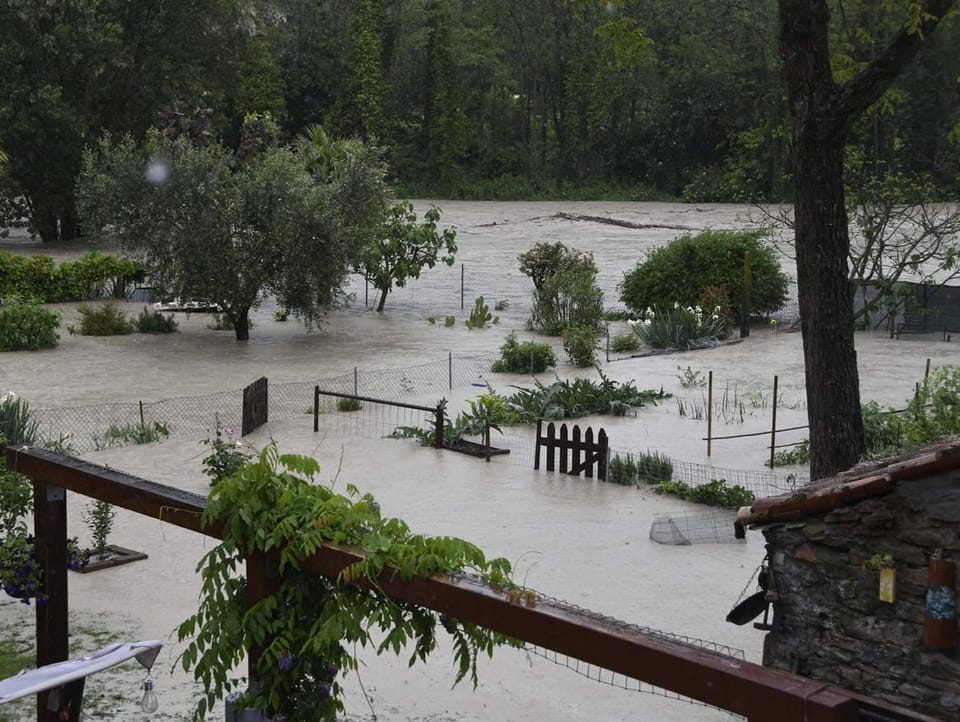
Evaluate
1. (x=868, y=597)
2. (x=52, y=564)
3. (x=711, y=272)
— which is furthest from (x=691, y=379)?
(x=52, y=564)

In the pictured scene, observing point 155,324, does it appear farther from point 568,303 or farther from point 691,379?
point 691,379

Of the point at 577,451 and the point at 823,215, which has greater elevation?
the point at 823,215

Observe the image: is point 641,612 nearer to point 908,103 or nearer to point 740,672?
point 740,672

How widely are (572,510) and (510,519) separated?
0.80 metres

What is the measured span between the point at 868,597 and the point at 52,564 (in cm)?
399

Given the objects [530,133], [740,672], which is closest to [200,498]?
[740,672]

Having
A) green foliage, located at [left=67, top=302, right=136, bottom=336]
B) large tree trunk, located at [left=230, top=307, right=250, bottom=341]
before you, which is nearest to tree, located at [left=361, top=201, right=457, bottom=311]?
large tree trunk, located at [left=230, top=307, right=250, bottom=341]

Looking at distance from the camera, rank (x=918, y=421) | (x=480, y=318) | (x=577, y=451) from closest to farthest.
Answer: (x=918, y=421), (x=577, y=451), (x=480, y=318)

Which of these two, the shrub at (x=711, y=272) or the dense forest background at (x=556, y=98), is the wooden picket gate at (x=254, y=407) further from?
the dense forest background at (x=556, y=98)

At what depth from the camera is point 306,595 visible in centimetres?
438

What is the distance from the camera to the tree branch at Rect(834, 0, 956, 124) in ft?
33.1

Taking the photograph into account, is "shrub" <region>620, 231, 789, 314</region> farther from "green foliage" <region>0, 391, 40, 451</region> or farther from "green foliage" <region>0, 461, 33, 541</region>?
"green foliage" <region>0, 461, 33, 541</region>

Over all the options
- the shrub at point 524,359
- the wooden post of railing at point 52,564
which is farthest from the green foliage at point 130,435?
the wooden post of railing at point 52,564

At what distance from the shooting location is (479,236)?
43.7 m
